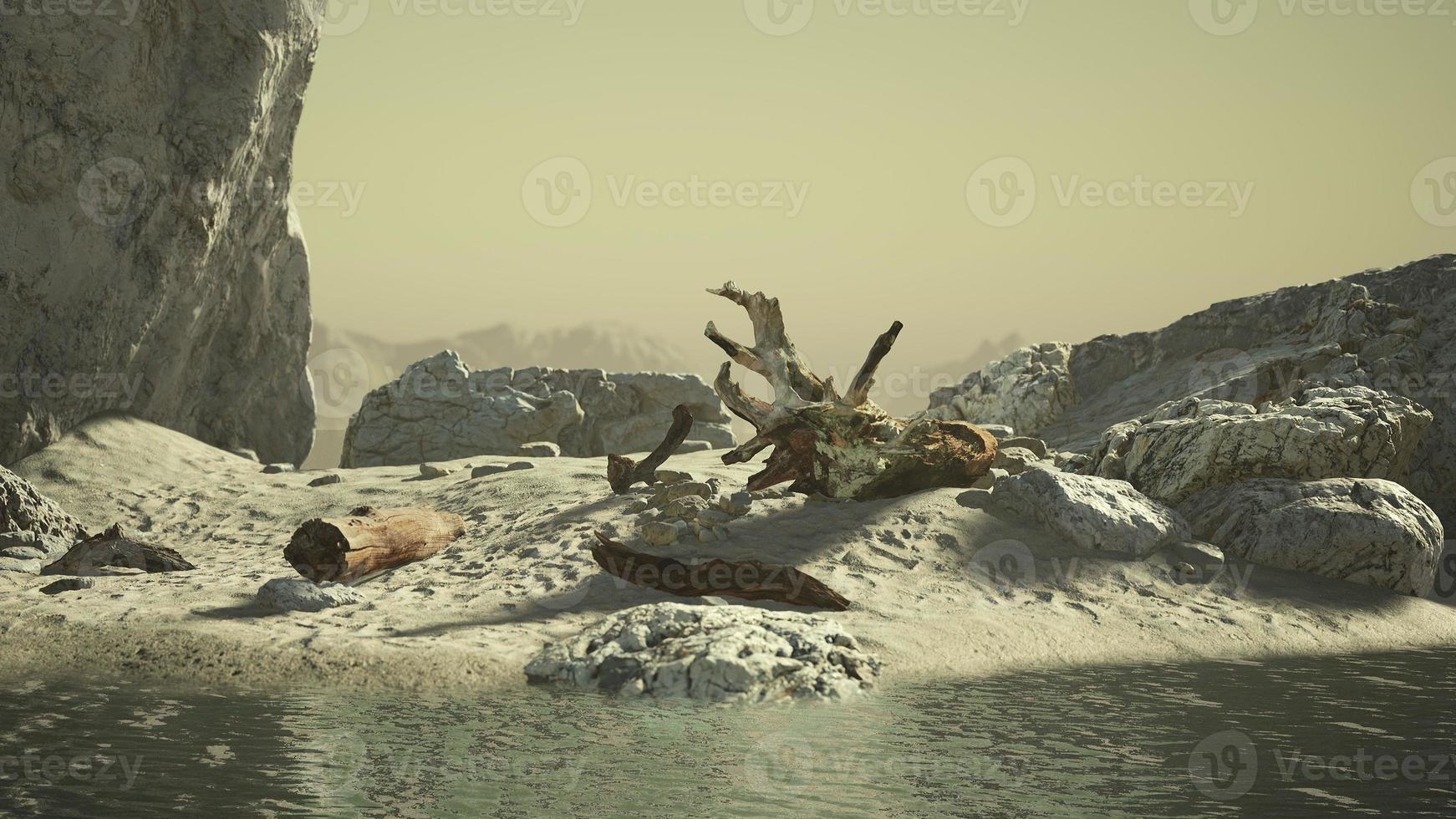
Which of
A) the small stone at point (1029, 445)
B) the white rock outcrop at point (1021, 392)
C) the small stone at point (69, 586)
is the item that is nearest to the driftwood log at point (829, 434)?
the small stone at point (1029, 445)

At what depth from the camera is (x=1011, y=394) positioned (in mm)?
20953

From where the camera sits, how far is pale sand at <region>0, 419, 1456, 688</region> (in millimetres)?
7961

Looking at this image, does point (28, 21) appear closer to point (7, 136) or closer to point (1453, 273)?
point (7, 136)

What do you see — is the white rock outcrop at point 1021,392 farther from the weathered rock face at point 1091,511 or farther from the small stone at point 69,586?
the small stone at point 69,586

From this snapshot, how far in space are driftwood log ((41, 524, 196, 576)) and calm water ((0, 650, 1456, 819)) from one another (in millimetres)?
3927

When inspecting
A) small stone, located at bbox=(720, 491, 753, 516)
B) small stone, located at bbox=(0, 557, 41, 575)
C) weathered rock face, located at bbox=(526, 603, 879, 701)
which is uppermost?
small stone, located at bbox=(720, 491, 753, 516)

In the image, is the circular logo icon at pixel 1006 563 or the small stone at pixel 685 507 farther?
the small stone at pixel 685 507

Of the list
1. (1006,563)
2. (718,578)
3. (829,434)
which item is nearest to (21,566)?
(718,578)

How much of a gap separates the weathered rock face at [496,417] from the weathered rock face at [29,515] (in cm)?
628

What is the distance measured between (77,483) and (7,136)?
4162 millimetres

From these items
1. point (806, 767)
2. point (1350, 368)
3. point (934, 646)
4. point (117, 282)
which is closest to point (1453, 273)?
point (1350, 368)

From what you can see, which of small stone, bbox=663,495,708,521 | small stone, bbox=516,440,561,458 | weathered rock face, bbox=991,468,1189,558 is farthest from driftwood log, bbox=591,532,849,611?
small stone, bbox=516,440,561,458

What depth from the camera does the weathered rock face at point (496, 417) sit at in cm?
1875

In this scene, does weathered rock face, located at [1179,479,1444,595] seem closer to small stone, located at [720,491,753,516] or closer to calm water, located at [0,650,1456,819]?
calm water, located at [0,650,1456,819]
